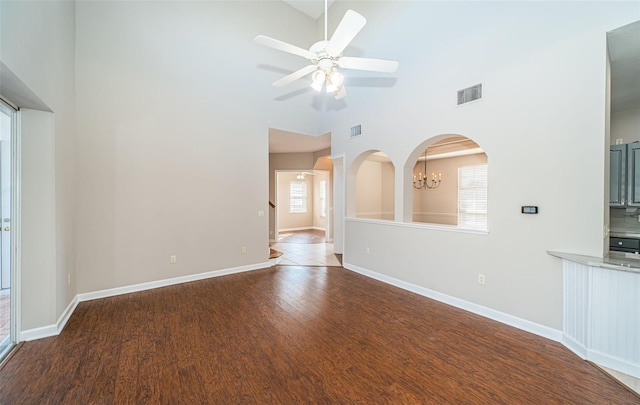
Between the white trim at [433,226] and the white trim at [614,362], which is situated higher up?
the white trim at [433,226]

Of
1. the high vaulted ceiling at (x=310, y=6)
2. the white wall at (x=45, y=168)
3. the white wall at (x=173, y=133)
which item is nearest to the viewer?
the white wall at (x=45, y=168)

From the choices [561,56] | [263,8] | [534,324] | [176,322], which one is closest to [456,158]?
[561,56]

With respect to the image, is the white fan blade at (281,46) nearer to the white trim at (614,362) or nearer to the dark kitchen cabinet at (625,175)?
the white trim at (614,362)

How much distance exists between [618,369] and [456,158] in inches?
258

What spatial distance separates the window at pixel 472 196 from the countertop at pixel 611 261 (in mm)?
4797

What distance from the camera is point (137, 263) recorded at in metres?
3.98

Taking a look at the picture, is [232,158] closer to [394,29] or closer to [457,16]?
[394,29]

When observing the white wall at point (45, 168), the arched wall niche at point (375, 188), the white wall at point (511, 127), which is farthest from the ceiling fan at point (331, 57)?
the arched wall niche at point (375, 188)

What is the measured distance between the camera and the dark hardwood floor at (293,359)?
188 centimetres

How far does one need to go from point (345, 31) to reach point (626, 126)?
4960 mm

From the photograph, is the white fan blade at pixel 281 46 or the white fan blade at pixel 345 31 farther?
the white fan blade at pixel 281 46

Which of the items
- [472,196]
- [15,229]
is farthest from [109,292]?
[472,196]

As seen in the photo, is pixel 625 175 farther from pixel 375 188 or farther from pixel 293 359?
pixel 375 188

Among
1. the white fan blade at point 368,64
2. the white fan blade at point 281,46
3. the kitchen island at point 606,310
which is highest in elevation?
the white fan blade at point 281,46
